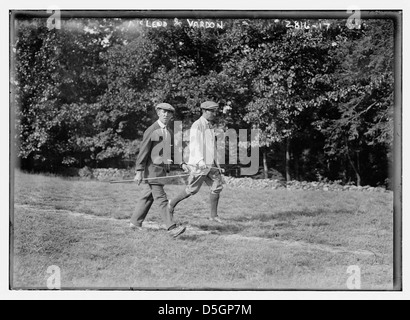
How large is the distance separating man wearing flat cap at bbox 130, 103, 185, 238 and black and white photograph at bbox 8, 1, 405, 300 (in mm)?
14

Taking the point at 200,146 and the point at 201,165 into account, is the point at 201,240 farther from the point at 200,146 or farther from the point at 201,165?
the point at 200,146

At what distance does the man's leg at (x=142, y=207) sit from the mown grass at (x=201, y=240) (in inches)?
2.6

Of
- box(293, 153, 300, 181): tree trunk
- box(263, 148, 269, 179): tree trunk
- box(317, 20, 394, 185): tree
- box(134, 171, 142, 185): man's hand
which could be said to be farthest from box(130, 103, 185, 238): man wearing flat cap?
box(317, 20, 394, 185): tree

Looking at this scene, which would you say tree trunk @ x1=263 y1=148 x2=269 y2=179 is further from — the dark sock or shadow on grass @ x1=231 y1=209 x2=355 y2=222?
the dark sock

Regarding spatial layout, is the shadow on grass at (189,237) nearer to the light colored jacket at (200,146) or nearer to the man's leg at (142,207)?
the man's leg at (142,207)

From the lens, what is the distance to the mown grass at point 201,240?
555 centimetres

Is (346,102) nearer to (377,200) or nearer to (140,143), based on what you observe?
(377,200)

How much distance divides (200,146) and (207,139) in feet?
0.32

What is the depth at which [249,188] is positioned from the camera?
5840 millimetres

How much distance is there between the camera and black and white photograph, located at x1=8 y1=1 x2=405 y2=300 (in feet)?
18.6

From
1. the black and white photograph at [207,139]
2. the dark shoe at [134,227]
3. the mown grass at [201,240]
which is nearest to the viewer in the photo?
the mown grass at [201,240]

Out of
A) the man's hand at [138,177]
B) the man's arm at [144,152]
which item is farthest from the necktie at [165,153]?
the man's hand at [138,177]

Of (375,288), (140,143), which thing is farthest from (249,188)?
(375,288)

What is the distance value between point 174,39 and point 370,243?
277 cm
